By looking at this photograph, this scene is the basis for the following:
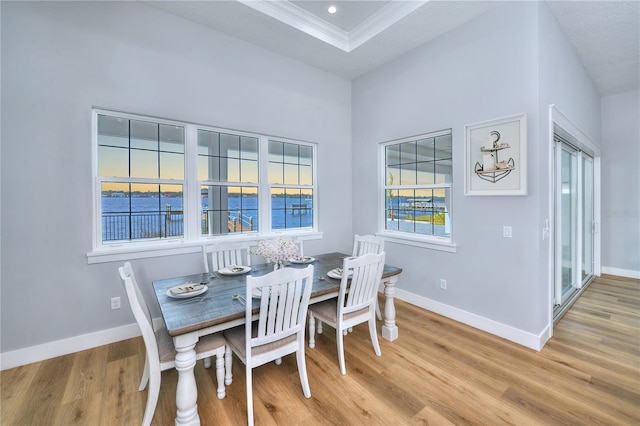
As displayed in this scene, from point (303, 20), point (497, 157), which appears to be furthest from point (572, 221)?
point (303, 20)

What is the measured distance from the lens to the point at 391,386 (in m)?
2.08

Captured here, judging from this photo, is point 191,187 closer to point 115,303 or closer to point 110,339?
point 115,303

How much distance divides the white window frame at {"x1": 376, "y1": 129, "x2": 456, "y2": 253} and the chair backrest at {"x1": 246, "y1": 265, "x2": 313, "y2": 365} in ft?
7.22

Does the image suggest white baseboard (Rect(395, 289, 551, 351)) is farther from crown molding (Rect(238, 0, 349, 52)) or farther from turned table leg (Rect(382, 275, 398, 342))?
crown molding (Rect(238, 0, 349, 52))

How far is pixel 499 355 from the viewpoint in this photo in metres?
2.49

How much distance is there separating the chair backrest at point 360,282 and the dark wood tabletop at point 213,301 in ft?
0.39

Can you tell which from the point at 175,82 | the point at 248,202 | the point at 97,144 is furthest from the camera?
the point at 248,202

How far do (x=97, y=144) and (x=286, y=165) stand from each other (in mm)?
2173

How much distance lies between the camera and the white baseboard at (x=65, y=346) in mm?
2295

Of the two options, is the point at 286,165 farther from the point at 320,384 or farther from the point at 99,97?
the point at 320,384

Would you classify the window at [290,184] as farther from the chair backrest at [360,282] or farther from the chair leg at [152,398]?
the chair leg at [152,398]

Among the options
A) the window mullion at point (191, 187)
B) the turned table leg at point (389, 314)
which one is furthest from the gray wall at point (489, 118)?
the window mullion at point (191, 187)

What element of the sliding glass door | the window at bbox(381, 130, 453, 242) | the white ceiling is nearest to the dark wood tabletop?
the window at bbox(381, 130, 453, 242)

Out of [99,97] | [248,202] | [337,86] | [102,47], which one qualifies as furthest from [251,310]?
[337,86]
